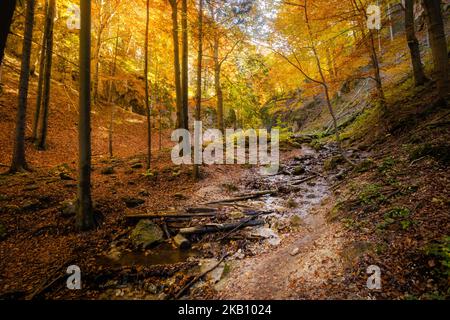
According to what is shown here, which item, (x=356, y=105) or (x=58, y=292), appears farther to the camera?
(x=356, y=105)

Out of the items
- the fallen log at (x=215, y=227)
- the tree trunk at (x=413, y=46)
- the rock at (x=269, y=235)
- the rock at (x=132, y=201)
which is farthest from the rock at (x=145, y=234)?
the tree trunk at (x=413, y=46)

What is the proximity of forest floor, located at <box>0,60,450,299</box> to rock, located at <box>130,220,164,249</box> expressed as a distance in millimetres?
205

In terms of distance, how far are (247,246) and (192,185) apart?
16.3ft

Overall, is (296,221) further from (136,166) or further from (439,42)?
(136,166)

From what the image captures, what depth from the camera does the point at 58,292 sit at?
4.16m

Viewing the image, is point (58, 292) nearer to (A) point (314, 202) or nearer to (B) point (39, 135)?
(A) point (314, 202)

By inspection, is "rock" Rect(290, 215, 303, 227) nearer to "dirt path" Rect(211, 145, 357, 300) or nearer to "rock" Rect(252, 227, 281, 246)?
"dirt path" Rect(211, 145, 357, 300)

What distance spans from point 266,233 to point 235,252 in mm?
1112

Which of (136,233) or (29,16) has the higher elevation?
(29,16)

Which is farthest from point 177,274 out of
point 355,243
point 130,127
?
point 130,127

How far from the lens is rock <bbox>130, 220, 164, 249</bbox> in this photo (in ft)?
18.9

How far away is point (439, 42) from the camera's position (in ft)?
26.3

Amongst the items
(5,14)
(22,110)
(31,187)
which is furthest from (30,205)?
(5,14)

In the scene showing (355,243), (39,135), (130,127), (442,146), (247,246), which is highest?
(130,127)
